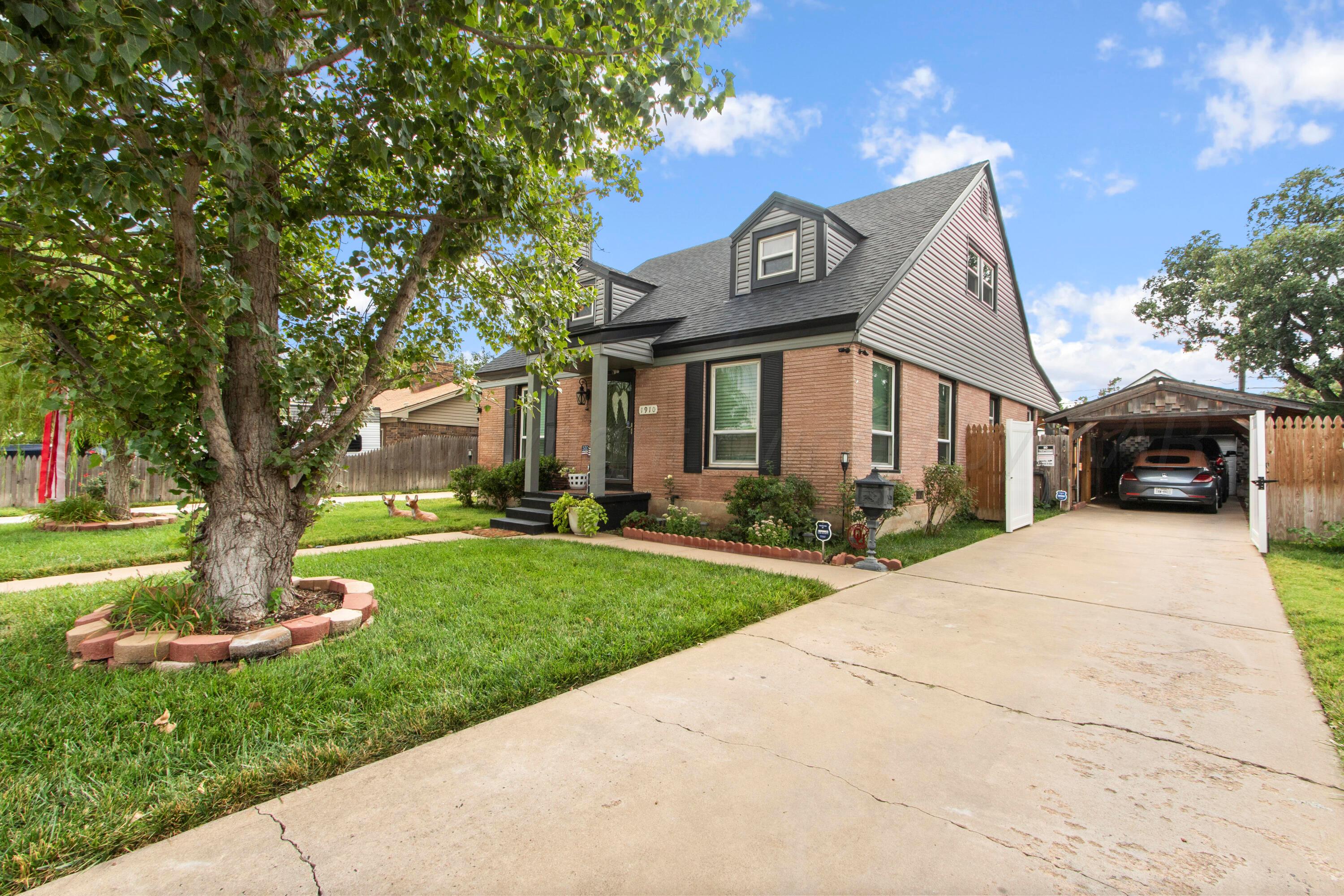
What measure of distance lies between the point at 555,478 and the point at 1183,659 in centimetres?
981

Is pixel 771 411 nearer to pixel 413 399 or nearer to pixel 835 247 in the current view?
pixel 835 247

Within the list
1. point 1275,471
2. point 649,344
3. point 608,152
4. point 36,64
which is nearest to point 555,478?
point 649,344

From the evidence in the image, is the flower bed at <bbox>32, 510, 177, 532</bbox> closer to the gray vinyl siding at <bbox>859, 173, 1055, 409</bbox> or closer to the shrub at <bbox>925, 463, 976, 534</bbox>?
the gray vinyl siding at <bbox>859, 173, 1055, 409</bbox>

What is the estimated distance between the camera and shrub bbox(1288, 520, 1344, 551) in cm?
821

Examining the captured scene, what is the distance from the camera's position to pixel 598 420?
32.2ft

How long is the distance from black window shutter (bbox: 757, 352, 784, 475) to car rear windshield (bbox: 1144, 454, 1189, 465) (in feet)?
37.8

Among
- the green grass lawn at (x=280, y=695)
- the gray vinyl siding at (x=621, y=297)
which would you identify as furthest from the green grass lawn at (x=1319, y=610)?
the gray vinyl siding at (x=621, y=297)

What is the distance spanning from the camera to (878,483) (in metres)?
7.04

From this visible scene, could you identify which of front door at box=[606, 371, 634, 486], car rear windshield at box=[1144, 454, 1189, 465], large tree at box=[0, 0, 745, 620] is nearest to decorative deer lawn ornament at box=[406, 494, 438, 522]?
front door at box=[606, 371, 634, 486]

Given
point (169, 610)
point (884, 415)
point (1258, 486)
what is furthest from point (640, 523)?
point (1258, 486)

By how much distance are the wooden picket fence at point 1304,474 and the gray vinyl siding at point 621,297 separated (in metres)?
11.6

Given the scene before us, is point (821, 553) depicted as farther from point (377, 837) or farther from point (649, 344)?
point (377, 837)

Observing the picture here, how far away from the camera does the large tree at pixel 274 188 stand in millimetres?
2953

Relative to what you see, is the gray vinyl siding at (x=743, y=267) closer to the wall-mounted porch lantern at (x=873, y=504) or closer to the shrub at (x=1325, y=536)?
the wall-mounted porch lantern at (x=873, y=504)
